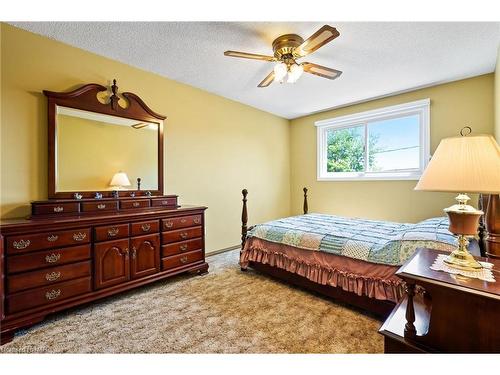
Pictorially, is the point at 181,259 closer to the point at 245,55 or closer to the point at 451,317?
the point at 245,55

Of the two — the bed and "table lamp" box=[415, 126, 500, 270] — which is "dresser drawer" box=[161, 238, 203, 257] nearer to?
the bed

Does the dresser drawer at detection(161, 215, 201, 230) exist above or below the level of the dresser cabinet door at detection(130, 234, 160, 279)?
above

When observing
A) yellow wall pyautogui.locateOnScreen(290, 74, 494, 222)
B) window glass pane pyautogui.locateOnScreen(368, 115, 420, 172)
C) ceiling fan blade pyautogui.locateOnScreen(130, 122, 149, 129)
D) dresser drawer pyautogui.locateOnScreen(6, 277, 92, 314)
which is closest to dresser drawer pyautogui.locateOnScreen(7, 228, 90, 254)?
dresser drawer pyautogui.locateOnScreen(6, 277, 92, 314)

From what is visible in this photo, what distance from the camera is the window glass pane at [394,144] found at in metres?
3.57

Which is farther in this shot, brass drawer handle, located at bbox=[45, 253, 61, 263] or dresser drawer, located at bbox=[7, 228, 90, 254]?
brass drawer handle, located at bbox=[45, 253, 61, 263]

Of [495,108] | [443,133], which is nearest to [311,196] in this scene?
[443,133]

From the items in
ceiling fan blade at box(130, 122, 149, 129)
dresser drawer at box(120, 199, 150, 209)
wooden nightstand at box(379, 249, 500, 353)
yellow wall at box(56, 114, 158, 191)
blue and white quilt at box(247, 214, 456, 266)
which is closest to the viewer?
wooden nightstand at box(379, 249, 500, 353)

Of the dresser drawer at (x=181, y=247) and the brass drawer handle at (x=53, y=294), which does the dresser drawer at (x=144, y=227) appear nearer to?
the dresser drawer at (x=181, y=247)

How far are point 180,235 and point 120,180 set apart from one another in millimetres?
929

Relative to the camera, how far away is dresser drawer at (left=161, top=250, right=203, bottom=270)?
8.43ft

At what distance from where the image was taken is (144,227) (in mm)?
2393

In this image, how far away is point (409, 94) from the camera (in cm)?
352

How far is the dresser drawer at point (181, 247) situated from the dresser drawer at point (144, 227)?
236mm

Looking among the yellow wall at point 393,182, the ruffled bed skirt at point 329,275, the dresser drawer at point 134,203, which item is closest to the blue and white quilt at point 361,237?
the ruffled bed skirt at point 329,275
